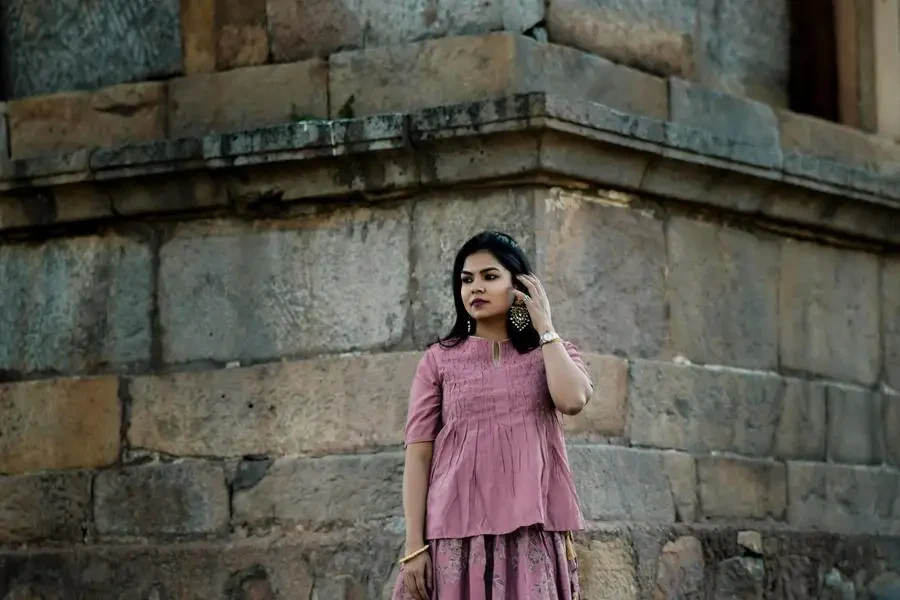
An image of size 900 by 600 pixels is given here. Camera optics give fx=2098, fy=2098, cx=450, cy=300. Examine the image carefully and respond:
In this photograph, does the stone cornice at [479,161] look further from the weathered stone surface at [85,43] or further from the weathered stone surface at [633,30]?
the weathered stone surface at [85,43]

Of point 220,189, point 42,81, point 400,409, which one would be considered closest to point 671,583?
point 400,409

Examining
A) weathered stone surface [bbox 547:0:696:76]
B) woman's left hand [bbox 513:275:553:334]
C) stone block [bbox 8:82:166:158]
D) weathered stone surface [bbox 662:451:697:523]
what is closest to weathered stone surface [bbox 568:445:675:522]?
weathered stone surface [bbox 662:451:697:523]

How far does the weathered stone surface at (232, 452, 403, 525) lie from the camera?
7430mm

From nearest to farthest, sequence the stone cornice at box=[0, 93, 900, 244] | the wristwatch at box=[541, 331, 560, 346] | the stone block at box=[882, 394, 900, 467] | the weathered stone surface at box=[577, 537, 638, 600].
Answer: the wristwatch at box=[541, 331, 560, 346]
the weathered stone surface at box=[577, 537, 638, 600]
the stone cornice at box=[0, 93, 900, 244]
the stone block at box=[882, 394, 900, 467]

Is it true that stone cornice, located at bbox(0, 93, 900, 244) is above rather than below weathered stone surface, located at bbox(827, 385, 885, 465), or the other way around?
above

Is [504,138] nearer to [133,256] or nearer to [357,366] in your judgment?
[357,366]

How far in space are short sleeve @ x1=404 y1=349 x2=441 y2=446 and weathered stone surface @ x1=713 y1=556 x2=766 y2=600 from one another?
6.63 ft

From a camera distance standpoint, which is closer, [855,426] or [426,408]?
[426,408]

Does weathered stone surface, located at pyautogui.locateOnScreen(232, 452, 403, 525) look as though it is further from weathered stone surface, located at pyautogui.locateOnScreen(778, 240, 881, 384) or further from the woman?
weathered stone surface, located at pyautogui.locateOnScreen(778, 240, 881, 384)

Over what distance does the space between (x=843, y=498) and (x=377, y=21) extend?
→ 8.92 ft

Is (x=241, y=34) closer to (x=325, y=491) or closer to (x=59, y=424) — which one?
(x=59, y=424)

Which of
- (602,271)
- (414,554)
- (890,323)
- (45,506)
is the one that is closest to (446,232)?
(602,271)

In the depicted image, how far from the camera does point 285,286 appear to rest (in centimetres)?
781

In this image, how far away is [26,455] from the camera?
8.21 m
